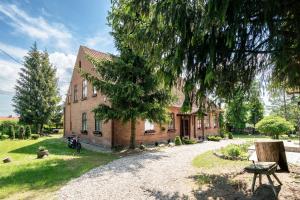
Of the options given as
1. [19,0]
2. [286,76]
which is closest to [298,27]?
[286,76]

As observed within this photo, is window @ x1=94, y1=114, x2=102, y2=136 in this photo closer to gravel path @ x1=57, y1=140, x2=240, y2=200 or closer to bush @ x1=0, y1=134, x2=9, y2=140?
gravel path @ x1=57, y1=140, x2=240, y2=200

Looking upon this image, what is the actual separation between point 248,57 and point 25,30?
12.4 metres

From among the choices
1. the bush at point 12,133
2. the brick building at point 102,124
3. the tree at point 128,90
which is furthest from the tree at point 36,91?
the tree at point 128,90

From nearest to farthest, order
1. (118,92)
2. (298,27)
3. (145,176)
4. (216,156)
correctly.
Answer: (298,27) → (145,176) → (216,156) → (118,92)

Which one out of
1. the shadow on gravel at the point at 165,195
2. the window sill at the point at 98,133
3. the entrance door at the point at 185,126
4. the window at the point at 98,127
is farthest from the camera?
the entrance door at the point at 185,126

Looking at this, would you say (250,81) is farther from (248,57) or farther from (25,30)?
(25,30)

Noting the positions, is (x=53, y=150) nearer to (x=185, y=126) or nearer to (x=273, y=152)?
(x=185, y=126)

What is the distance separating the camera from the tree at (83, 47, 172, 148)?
521 inches

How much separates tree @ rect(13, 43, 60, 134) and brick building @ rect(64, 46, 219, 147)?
717 centimetres

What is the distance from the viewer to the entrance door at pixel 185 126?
74.1 ft

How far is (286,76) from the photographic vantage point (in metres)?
5.72

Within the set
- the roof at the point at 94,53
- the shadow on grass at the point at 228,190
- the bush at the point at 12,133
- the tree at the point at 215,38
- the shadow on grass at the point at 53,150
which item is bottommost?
the shadow on grass at the point at 53,150

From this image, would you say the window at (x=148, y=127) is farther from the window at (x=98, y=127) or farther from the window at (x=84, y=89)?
the window at (x=84, y=89)

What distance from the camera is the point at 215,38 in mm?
4738
